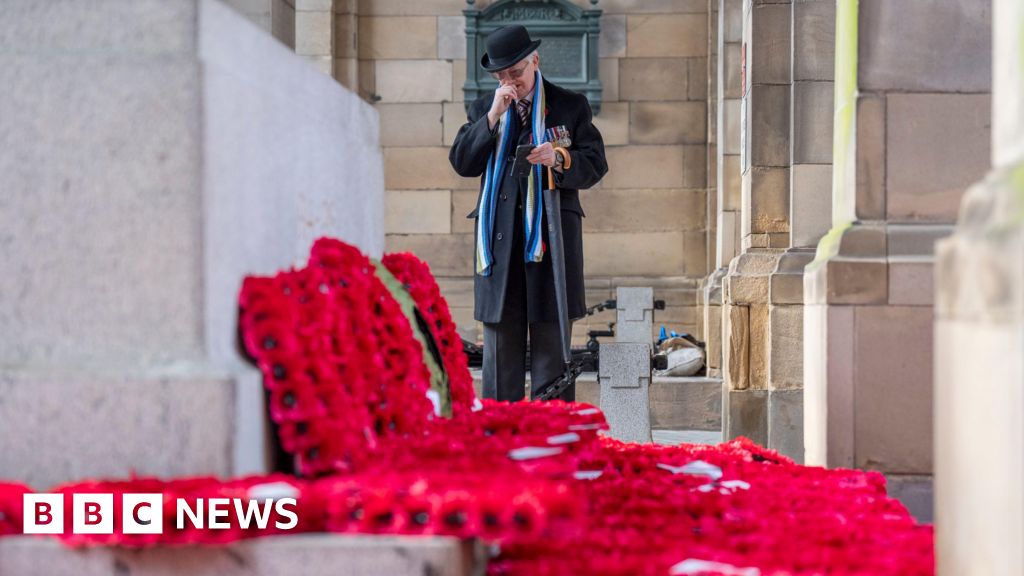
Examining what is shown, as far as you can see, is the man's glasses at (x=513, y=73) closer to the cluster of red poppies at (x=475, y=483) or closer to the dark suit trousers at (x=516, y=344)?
the dark suit trousers at (x=516, y=344)

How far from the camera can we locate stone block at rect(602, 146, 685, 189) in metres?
11.3

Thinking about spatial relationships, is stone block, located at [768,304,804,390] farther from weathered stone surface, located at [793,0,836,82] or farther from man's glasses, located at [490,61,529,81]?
man's glasses, located at [490,61,529,81]

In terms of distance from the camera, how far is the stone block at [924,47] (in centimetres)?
479

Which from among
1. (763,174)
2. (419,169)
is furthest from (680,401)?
(419,169)

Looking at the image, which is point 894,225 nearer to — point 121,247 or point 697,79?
point 121,247

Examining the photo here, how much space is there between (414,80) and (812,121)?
15.0 feet

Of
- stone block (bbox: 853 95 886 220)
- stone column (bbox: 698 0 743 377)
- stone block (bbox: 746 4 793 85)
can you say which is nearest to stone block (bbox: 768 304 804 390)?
stone block (bbox: 746 4 793 85)

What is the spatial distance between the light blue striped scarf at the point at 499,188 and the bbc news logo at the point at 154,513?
9.61 ft

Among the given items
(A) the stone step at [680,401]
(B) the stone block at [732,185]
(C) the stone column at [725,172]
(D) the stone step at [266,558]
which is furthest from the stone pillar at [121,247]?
(B) the stone block at [732,185]

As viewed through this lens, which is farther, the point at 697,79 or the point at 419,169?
the point at 419,169

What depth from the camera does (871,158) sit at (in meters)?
4.85

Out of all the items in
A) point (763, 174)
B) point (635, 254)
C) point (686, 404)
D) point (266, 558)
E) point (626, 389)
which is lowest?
point (686, 404)

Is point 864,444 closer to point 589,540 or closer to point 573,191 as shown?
point 573,191

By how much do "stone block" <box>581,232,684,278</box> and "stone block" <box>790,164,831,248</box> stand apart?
11.1 feet
